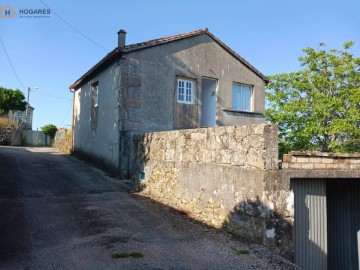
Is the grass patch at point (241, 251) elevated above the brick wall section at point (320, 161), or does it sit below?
below

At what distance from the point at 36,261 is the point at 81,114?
43.8 feet

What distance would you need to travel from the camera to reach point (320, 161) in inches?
242

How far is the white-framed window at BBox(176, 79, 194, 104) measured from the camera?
13.2 metres

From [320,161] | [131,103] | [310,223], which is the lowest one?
[310,223]

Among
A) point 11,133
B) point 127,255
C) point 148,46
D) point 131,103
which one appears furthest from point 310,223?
point 11,133

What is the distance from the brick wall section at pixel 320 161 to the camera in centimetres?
581

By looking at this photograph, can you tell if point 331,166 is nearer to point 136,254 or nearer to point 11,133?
point 136,254

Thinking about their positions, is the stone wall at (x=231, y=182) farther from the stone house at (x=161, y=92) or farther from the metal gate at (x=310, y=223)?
the stone house at (x=161, y=92)

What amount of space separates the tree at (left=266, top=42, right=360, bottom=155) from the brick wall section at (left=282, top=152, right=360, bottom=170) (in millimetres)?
11271

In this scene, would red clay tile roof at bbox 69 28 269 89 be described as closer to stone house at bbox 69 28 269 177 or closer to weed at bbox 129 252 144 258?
stone house at bbox 69 28 269 177

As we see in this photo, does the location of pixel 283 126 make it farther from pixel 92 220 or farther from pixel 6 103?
pixel 6 103

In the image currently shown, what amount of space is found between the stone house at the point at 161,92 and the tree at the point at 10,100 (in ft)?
52.6

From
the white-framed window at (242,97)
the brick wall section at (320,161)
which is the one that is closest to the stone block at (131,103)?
the white-framed window at (242,97)

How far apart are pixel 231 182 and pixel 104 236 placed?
2625mm
